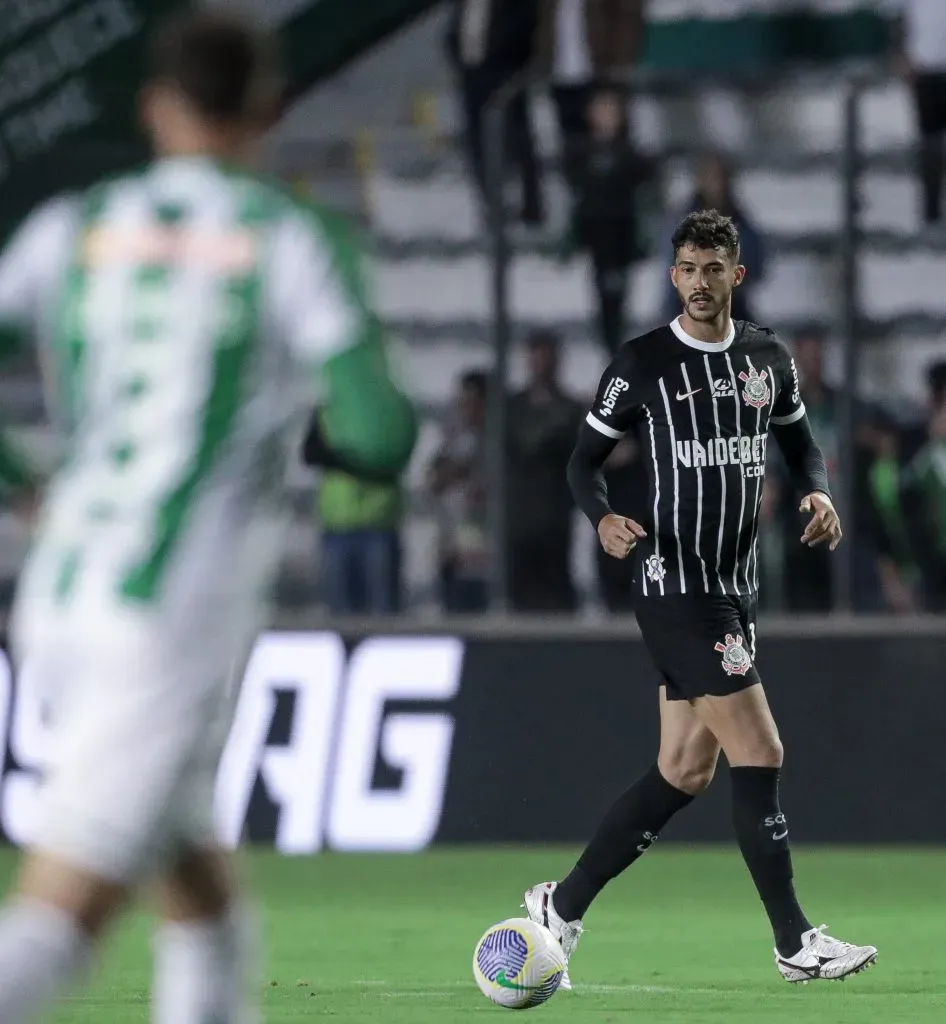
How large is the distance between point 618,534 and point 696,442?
37 centimetres

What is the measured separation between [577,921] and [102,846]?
3.14m

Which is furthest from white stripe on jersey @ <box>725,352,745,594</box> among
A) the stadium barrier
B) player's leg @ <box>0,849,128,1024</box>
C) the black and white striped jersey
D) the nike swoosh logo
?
the stadium barrier

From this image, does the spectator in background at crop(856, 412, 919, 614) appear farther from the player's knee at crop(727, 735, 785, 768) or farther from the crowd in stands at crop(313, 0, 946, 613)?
the player's knee at crop(727, 735, 785, 768)

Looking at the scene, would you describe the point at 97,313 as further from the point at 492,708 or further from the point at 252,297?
the point at 492,708

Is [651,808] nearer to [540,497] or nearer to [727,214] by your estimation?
[540,497]

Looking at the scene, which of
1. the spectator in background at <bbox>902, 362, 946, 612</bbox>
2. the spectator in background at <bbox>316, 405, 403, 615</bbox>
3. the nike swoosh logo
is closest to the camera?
the nike swoosh logo

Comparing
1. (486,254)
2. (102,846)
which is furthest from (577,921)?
(486,254)

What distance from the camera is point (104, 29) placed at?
14.6m

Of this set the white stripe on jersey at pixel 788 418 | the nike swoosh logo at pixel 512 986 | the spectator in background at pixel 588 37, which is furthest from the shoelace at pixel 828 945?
the spectator in background at pixel 588 37

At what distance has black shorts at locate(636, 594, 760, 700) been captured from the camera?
6.11 m

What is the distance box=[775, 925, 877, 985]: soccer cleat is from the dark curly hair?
69.5 inches

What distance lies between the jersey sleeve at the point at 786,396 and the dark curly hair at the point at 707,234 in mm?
357

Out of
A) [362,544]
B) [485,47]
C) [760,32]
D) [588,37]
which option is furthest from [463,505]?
[760,32]

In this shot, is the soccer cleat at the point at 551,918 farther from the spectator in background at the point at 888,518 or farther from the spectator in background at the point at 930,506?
the spectator in background at the point at 930,506
